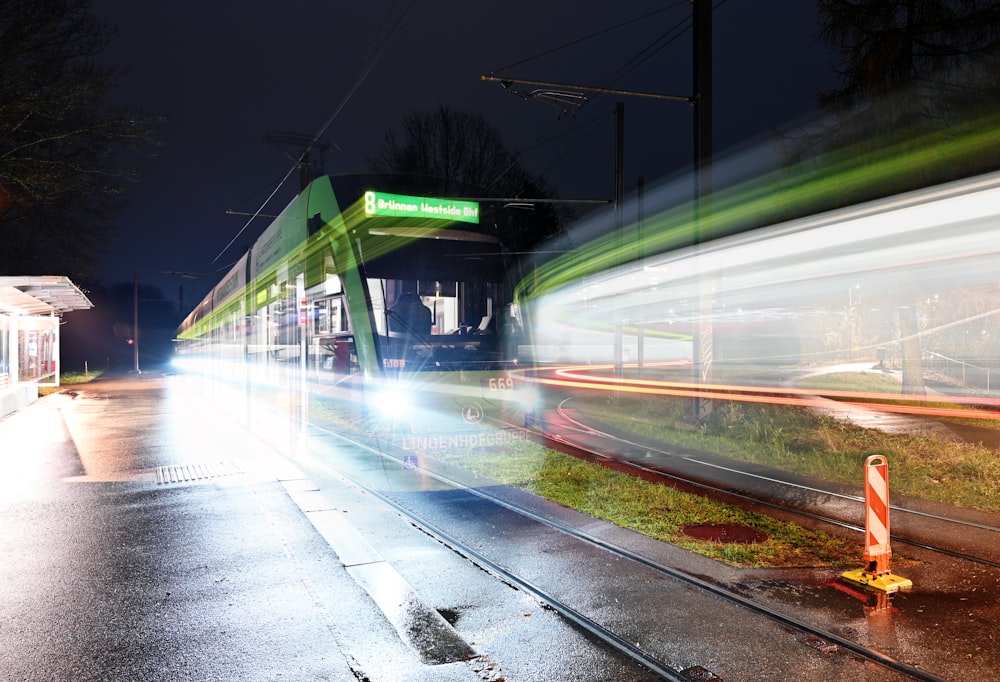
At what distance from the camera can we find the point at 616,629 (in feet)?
14.7

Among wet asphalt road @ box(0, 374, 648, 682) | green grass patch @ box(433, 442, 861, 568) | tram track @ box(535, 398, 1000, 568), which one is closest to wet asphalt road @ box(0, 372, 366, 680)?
wet asphalt road @ box(0, 374, 648, 682)

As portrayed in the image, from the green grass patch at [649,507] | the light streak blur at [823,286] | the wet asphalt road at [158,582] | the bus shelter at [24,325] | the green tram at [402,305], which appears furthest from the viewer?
the bus shelter at [24,325]

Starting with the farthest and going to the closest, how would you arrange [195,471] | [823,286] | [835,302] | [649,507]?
1. [835,302]
2. [823,286]
3. [195,471]
4. [649,507]

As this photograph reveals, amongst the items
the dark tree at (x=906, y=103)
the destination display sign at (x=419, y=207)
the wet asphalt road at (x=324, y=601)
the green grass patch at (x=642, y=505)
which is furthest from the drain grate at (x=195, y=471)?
the dark tree at (x=906, y=103)

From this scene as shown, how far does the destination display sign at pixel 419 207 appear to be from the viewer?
11.2m

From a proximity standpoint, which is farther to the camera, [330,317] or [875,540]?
[330,317]

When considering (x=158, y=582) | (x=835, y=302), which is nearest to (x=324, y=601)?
(x=158, y=582)

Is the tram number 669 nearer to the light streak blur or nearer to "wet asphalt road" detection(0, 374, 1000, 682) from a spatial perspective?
the light streak blur

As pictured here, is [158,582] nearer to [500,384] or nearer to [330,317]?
[330,317]

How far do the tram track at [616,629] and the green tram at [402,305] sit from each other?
3.49 meters

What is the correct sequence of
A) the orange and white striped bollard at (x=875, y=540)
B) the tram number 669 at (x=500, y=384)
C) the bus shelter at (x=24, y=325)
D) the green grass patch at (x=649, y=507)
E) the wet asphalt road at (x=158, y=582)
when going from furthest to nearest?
the bus shelter at (x=24, y=325), the tram number 669 at (x=500, y=384), the green grass patch at (x=649, y=507), the orange and white striped bollard at (x=875, y=540), the wet asphalt road at (x=158, y=582)

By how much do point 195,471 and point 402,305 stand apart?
3921mm

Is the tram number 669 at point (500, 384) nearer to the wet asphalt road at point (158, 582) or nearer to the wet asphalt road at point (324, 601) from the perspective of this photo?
the wet asphalt road at point (324, 601)

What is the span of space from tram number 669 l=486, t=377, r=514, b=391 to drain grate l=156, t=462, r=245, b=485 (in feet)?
13.6
